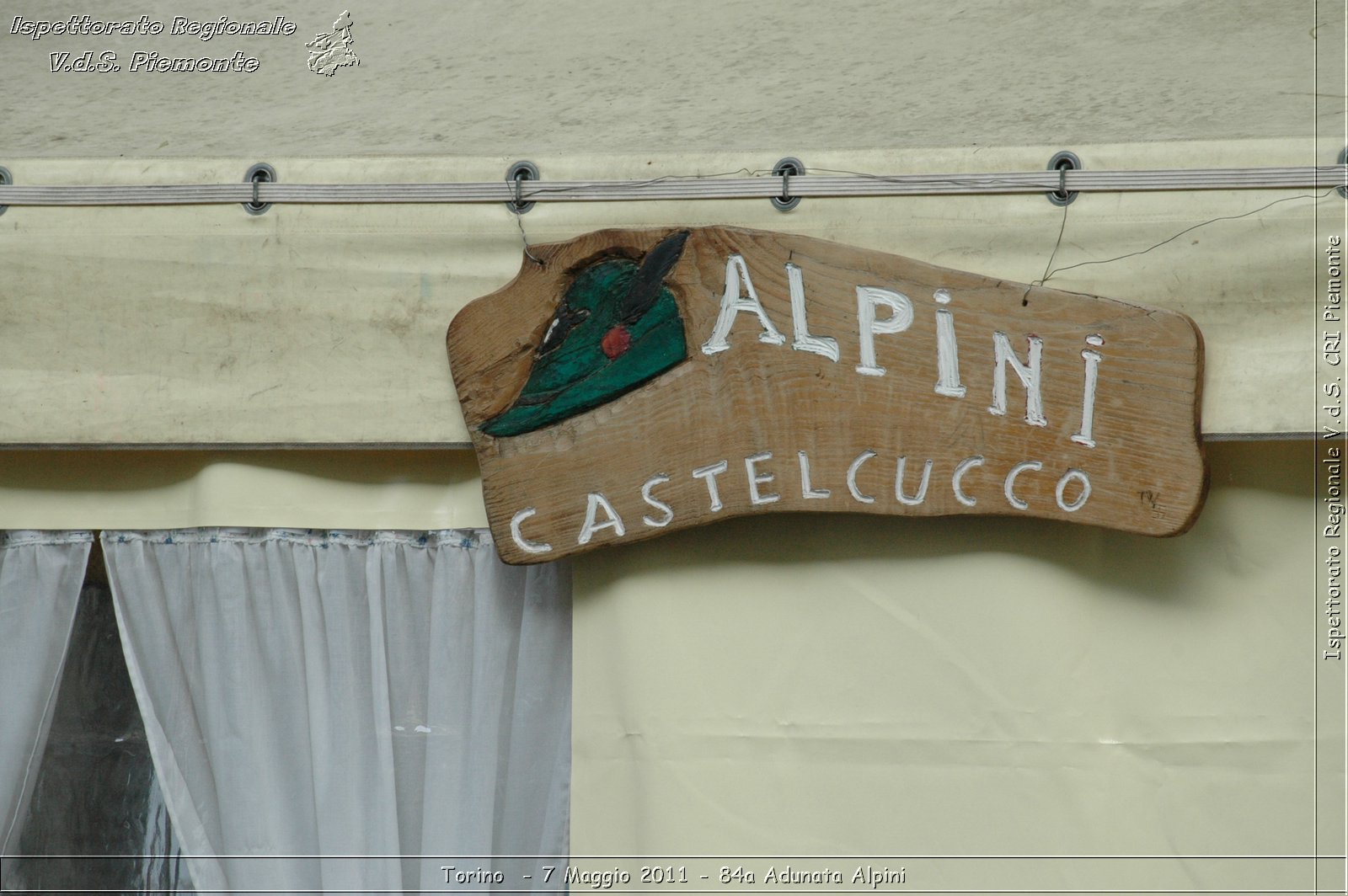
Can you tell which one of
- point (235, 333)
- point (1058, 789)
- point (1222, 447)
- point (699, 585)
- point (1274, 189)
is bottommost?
point (1058, 789)

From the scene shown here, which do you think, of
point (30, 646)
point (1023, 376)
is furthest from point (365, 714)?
point (1023, 376)

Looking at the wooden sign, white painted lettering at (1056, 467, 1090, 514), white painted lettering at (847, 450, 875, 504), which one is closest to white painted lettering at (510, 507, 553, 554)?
the wooden sign

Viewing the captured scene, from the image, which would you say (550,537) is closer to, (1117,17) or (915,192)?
(915,192)

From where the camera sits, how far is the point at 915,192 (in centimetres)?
120

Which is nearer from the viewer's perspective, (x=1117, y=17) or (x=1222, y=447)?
(x=1222, y=447)

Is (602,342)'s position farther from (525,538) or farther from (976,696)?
(976,696)

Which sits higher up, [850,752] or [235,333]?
[235,333]

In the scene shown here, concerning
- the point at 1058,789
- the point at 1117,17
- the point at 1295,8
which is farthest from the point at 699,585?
the point at 1295,8

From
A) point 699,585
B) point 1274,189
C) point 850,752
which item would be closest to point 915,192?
point 1274,189

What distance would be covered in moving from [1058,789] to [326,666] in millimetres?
879

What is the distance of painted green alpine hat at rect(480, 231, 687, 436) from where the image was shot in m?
1.20

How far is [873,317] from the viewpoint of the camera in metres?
1.16

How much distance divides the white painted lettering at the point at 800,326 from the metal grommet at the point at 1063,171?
30cm

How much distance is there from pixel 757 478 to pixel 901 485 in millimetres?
158
